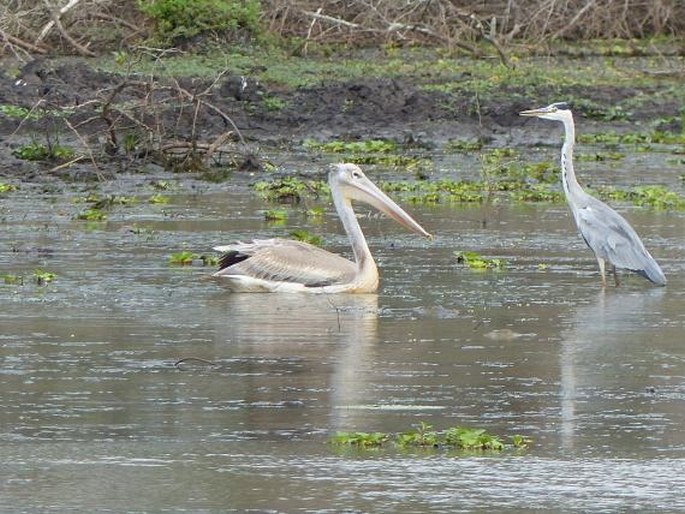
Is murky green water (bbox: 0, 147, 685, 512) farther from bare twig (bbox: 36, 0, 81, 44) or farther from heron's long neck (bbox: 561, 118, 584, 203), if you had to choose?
bare twig (bbox: 36, 0, 81, 44)

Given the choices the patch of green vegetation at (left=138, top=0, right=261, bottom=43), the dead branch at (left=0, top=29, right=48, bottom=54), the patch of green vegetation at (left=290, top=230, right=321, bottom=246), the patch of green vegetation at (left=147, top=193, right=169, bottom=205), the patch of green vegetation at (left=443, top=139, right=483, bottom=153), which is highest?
the patch of green vegetation at (left=138, top=0, right=261, bottom=43)

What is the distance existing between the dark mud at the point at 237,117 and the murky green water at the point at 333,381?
4947 millimetres

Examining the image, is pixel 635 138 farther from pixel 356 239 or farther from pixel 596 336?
pixel 596 336

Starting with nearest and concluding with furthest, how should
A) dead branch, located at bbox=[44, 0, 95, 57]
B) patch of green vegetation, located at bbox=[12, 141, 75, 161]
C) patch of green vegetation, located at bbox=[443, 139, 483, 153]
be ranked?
1. patch of green vegetation, located at bbox=[12, 141, 75, 161]
2. patch of green vegetation, located at bbox=[443, 139, 483, 153]
3. dead branch, located at bbox=[44, 0, 95, 57]

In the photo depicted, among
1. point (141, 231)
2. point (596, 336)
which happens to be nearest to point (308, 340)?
point (596, 336)

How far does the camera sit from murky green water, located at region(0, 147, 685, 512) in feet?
22.6

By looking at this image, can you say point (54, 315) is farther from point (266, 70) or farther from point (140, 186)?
point (266, 70)

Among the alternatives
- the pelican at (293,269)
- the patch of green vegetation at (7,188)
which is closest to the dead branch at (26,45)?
the patch of green vegetation at (7,188)

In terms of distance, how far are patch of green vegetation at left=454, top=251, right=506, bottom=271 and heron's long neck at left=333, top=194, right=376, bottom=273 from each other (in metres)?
0.85

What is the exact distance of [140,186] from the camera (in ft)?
59.4

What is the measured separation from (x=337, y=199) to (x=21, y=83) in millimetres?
11818

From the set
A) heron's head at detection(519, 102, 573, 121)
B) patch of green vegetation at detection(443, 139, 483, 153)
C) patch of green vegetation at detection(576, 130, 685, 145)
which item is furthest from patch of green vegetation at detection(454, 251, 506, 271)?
patch of green vegetation at detection(576, 130, 685, 145)

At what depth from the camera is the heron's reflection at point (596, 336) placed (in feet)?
28.0

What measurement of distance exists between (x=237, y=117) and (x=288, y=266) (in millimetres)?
11200
